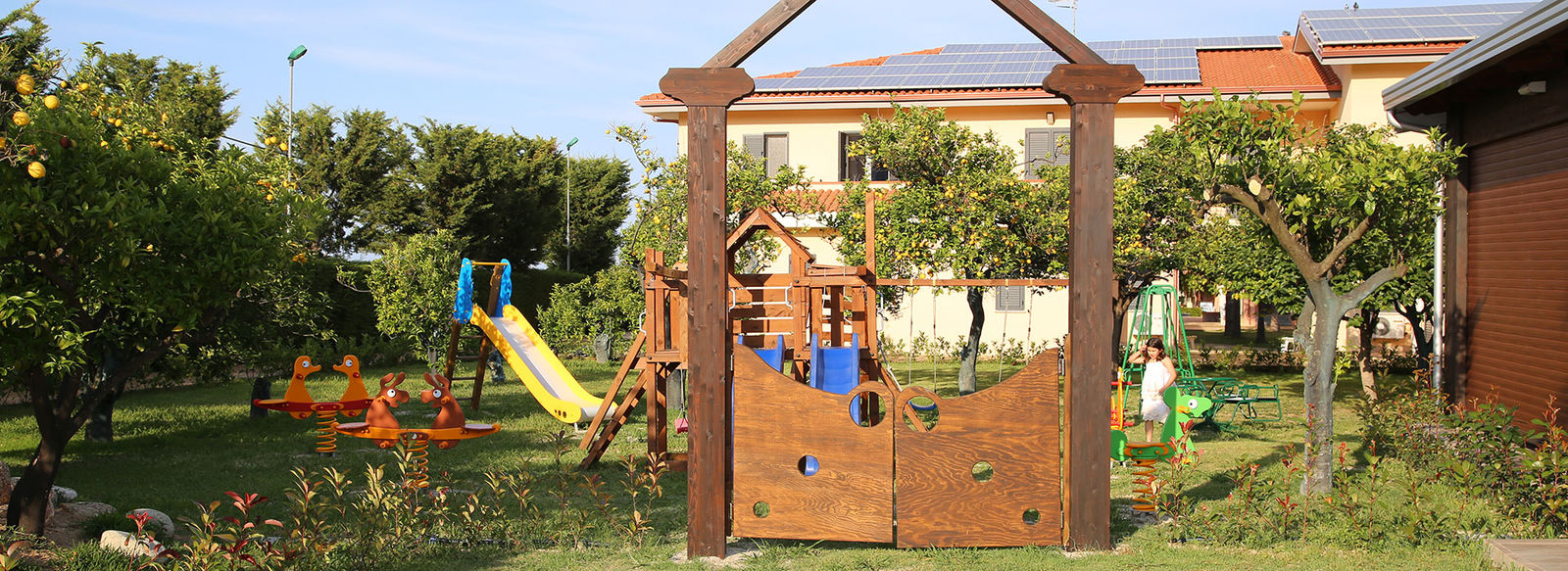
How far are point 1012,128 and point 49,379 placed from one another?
2088 cm

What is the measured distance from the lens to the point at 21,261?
251 inches

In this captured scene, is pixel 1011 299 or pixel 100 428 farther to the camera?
pixel 1011 299

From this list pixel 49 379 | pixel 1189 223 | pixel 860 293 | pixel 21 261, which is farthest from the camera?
pixel 1189 223

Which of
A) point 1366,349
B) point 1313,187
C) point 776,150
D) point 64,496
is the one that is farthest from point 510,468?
point 776,150

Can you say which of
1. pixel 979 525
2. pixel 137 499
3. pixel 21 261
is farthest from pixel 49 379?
pixel 979 525

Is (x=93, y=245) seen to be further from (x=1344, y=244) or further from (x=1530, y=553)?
(x=1344, y=244)

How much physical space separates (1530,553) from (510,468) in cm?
796

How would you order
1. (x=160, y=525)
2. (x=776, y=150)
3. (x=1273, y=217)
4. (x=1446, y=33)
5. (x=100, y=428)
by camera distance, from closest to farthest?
(x=160, y=525), (x=1273, y=217), (x=100, y=428), (x=1446, y=33), (x=776, y=150)

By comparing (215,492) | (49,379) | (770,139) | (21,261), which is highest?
(770,139)

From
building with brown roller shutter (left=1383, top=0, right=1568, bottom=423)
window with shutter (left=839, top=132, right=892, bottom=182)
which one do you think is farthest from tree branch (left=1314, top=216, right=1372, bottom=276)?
window with shutter (left=839, top=132, right=892, bottom=182)

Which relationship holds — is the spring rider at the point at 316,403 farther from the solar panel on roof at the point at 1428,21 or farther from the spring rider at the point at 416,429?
the solar panel on roof at the point at 1428,21

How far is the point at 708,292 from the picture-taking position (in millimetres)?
6539

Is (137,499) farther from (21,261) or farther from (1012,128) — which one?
(1012,128)

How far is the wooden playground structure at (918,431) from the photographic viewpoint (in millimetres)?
6496
